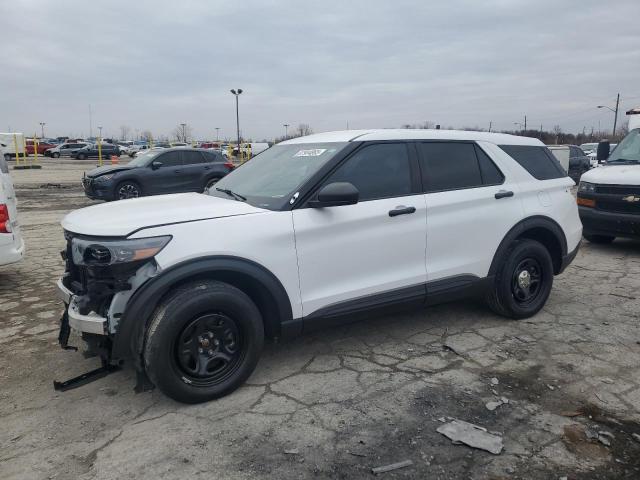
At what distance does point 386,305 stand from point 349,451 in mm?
1352

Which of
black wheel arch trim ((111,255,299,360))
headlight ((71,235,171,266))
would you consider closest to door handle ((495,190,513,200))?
black wheel arch trim ((111,255,299,360))

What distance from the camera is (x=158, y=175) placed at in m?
14.1

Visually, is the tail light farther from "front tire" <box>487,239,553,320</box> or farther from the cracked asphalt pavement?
"front tire" <box>487,239,553,320</box>

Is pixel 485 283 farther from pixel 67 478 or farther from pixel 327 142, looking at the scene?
pixel 67 478

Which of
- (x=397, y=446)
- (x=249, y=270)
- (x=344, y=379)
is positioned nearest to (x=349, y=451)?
(x=397, y=446)

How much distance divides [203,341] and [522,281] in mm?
3117

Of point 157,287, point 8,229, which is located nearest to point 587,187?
point 157,287

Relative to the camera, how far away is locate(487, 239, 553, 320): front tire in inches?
184

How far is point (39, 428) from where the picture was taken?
3080 millimetres

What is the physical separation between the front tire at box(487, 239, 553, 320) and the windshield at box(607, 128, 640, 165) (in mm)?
4343

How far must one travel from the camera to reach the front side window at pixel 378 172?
12.7 feet

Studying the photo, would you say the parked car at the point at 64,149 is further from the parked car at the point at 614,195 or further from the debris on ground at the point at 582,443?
the debris on ground at the point at 582,443

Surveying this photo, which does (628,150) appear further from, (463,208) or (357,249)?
(357,249)

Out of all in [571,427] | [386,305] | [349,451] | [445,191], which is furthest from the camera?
[445,191]
